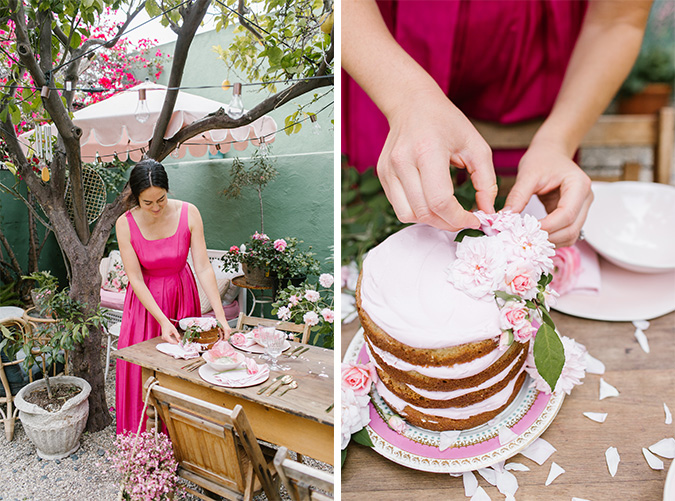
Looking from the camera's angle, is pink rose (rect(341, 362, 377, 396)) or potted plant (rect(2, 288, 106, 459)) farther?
potted plant (rect(2, 288, 106, 459))

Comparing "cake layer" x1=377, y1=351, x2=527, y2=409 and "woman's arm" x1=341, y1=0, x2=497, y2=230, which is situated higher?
"woman's arm" x1=341, y1=0, x2=497, y2=230

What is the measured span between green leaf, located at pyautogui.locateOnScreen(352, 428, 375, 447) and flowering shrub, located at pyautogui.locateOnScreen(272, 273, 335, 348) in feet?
0.89

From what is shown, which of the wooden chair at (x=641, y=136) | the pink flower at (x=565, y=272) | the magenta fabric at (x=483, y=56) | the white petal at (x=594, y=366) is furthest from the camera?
the wooden chair at (x=641, y=136)

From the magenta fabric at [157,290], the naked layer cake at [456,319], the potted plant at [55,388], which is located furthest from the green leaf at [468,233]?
the potted plant at [55,388]

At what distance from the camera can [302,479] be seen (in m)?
0.78

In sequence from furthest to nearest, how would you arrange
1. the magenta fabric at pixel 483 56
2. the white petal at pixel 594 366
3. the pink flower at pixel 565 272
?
the magenta fabric at pixel 483 56 < the pink flower at pixel 565 272 < the white petal at pixel 594 366

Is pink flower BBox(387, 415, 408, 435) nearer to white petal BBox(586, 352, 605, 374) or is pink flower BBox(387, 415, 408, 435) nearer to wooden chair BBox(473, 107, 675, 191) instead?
white petal BBox(586, 352, 605, 374)

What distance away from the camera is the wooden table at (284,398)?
86 cm

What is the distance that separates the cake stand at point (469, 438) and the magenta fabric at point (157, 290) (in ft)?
1.65

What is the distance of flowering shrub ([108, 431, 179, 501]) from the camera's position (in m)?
0.95

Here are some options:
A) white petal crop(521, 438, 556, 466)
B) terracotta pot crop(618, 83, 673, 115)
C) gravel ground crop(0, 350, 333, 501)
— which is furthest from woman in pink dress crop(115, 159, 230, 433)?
terracotta pot crop(618, 83, 673, 115)

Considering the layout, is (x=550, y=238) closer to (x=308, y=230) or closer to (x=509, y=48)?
(x=308, y=230)

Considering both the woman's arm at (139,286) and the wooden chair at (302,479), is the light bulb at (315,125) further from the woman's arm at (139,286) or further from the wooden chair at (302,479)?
the wooden chair at (302,479)

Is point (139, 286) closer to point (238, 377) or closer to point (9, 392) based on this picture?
point (238, 377)
